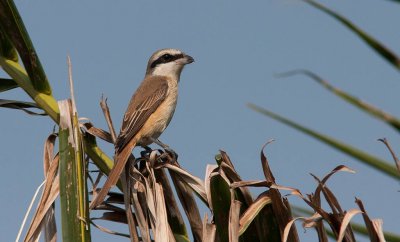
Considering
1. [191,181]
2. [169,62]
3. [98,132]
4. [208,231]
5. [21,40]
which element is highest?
[169,62]

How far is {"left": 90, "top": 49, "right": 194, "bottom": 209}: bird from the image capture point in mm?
5125

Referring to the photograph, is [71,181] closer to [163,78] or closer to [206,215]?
[206,215]

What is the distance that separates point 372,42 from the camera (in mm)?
838

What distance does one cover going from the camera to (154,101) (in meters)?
5.68

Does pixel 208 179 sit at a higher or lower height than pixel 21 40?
lower

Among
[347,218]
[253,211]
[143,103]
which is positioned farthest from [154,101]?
[347,218]

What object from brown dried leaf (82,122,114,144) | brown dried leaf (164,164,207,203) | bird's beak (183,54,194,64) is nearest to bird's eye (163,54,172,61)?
bird's beak (183,54,194,64)

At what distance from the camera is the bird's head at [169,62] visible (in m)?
6.67

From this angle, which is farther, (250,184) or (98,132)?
(98,132)

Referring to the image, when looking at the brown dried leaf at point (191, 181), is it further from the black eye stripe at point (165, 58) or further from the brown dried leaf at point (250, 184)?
the black eye stripe at point (165, 58)

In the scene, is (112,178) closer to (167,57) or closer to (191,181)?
(191,181)

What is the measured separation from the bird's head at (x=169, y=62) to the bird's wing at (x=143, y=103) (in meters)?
0.30

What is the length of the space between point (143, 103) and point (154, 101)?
143 millimetres

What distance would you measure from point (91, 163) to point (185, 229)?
2.20ft
